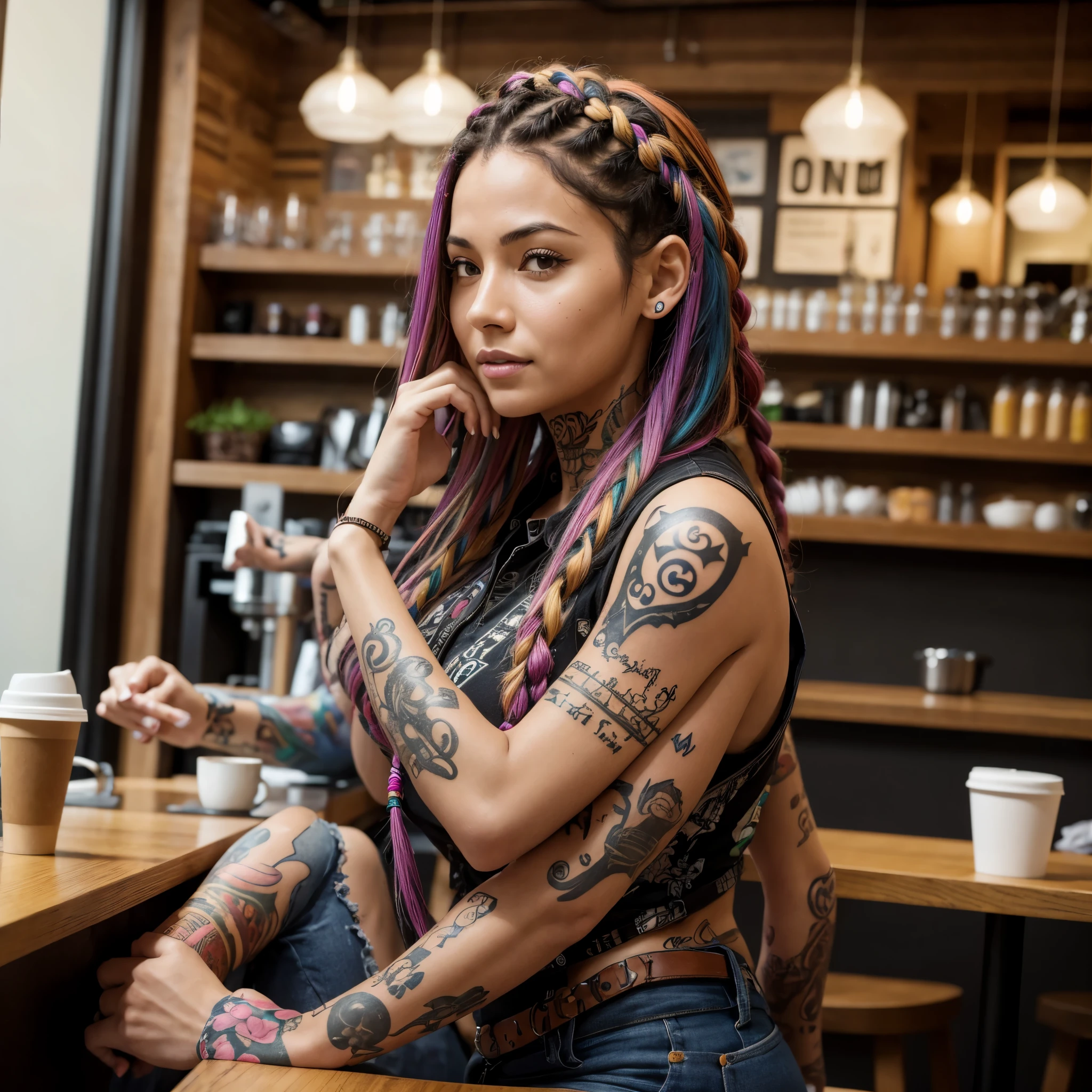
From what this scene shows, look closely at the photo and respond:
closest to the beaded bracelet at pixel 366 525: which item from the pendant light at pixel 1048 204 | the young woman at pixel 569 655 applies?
the young woman at pixel 569 655

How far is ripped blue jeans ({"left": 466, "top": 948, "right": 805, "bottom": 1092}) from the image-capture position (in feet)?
3.76

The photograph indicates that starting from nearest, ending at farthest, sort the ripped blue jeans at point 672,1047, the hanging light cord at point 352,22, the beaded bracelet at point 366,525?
the ripped blue jeans at point 672,1047 → the beaded bracelet at point 366,525 → the hanging light cord at point 352,22

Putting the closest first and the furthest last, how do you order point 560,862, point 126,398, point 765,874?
point 560,862 → point 765,874 → point 126,398

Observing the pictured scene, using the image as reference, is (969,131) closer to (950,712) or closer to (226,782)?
(950,712)

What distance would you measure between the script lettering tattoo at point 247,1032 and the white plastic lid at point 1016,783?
95 cm

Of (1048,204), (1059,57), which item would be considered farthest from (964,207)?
(1059,57)

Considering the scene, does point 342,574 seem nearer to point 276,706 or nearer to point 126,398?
point 276,706

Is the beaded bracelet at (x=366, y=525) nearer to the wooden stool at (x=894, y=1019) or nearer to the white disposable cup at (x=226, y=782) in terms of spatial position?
the white disposable cup at (x=226, y=782)

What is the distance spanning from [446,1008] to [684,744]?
0.32 meters

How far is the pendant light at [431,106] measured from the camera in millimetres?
3777

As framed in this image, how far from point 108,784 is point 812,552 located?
302 cm

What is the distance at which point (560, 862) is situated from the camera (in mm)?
1124

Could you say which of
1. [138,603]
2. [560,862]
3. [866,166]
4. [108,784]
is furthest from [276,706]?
[866,166]

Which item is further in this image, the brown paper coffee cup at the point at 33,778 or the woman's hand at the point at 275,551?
the woman's hand at the point at 275,551
